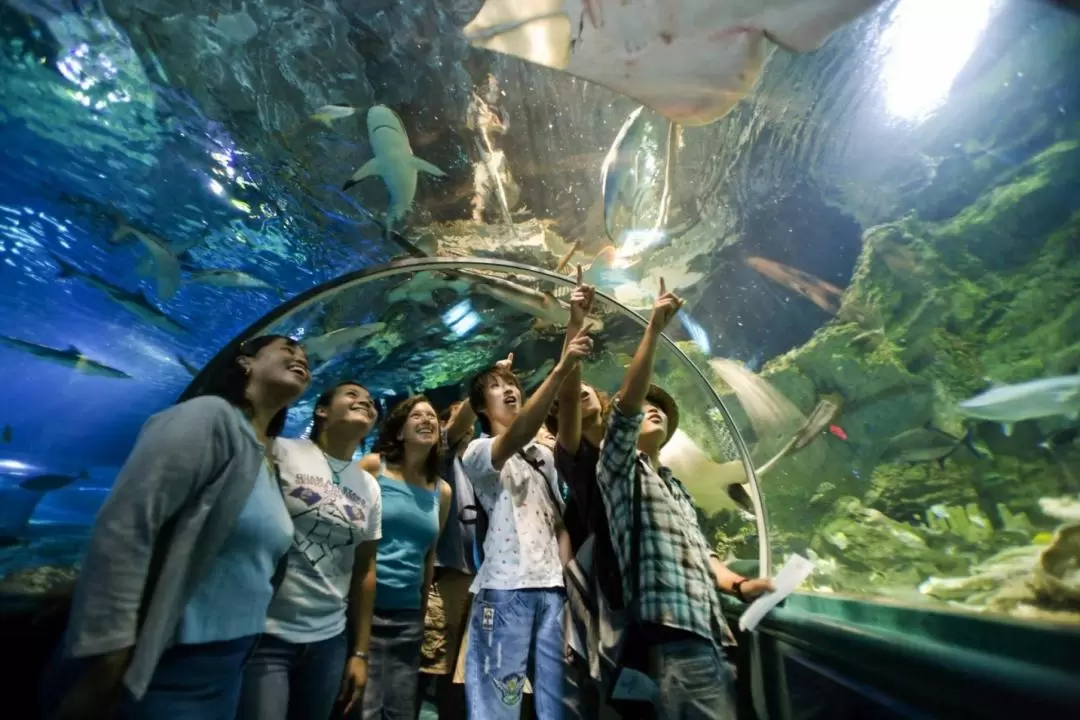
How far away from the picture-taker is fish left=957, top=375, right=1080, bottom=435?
7.81ft

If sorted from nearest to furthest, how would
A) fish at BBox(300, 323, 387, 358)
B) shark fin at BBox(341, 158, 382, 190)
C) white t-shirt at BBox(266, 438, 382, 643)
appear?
white t-shirt at BBox(266, 438, 382, 643) < shark fin at BBox(341, 158, 382, 190) < fish at BBox(300, 323, 387, 358)

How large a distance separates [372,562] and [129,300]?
8.31 feet

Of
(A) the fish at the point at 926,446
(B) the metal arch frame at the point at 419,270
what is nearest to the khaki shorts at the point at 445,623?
(B) the metal arch frame at the point at 419,270

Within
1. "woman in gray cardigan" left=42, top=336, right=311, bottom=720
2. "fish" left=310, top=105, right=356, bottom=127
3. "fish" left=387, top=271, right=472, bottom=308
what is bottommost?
"woman in gray cardigan" left=42, top=336, right=311, bottom=720

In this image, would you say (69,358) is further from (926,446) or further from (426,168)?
(926,446)

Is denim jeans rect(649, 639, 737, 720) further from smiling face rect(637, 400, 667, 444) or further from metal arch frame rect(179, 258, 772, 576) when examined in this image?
metal arch frame rect(179, 258, 772, 576)

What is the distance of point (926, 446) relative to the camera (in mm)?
3090

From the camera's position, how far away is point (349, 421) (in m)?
2.44

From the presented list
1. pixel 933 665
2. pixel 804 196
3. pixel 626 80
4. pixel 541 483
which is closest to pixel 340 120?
pixel 626 80

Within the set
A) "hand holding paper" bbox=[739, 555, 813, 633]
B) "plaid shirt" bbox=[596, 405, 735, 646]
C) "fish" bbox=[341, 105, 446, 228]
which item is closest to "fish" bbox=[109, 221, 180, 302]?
"fish" bbox=[341, 105, 446, 228]

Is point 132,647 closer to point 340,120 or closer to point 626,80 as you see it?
point 340,120

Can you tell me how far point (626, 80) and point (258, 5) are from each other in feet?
5.66

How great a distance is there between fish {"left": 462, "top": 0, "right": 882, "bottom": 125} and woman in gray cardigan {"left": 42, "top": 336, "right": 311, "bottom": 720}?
80.3 inches

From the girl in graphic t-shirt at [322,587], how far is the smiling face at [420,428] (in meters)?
0.31
